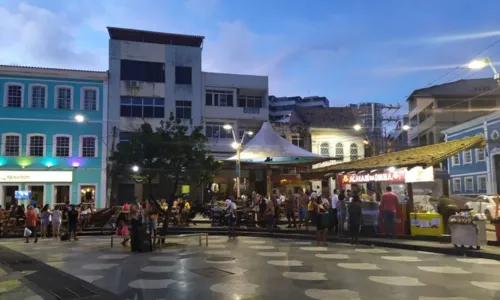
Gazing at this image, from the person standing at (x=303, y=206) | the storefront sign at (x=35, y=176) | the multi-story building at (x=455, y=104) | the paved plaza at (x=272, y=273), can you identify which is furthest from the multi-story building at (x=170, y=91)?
the multi-story building at (x=455, y=104)

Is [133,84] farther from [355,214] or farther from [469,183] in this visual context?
[469,183]

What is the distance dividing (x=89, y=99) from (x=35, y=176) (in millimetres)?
6681

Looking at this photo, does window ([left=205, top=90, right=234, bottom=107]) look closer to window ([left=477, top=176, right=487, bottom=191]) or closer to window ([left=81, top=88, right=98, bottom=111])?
window ([left=81, top=88, right=98, bottom=111])

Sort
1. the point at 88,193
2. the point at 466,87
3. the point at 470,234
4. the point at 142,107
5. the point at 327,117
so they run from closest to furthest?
the point at 470,234, the point at 88,193, the point at 142,107, the point at 327,117, the point at 466,87

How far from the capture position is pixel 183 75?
34.3m

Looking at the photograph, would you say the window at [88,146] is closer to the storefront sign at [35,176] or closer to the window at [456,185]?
the storefront sign at [35,176]

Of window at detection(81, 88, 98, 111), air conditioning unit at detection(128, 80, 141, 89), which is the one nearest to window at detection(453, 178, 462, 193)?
air conditioning unit at detection(128, 80, 141, 89)

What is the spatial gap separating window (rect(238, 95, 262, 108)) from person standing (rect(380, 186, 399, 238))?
22878 millimetres

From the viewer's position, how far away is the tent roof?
73.6ft

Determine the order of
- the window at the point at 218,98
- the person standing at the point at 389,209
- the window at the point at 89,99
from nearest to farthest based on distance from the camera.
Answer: the person standing at the point at 389,209
the window at the point at 89,99
the window at the point at 218,98

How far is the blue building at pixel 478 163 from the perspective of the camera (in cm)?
3122

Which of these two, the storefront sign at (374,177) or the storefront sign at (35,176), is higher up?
the storefront sign at (35,176)

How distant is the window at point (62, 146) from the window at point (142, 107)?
431 cm

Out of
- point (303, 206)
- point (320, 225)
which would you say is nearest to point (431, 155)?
point (320, 225)
